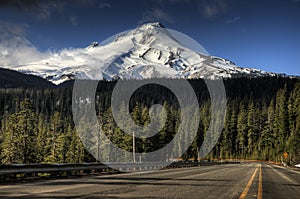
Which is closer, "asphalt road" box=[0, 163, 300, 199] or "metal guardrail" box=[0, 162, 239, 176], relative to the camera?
"asphalt road" box=[0, 163, 300, 199]

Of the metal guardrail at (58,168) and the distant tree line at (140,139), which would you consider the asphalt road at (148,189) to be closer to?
the metal guardrail at (58,168)

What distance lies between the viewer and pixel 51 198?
8.68 meters

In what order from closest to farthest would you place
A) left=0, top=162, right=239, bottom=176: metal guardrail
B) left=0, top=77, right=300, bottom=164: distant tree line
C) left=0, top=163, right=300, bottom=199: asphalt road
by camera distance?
left=0, top=163, right=300, bottom=199: asphalt road < left=0, top=162, right=239, bottom=176: metal guardrail < left=0, top=77, right=300, bottom=164: distant tree line

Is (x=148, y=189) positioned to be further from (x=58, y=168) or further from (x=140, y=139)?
(x=140, y=139)

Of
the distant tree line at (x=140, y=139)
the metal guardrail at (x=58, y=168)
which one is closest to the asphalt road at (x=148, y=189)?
the metal guardrail at (x=58, y=168)

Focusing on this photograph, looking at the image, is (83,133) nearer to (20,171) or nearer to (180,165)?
(180,165)

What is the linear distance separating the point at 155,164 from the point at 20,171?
19.4m

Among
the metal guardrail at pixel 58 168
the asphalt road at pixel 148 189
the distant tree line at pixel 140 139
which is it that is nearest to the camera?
the asphalt road at pixel 148 189

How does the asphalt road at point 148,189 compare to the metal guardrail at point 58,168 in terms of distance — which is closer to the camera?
the asphalt road at point 148,189

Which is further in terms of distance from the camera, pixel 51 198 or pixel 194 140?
pixel 194 140

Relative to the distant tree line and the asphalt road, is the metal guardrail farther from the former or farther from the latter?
the distant tree line

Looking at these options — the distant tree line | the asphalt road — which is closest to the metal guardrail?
the asphalt road

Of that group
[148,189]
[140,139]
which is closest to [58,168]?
[148,189]

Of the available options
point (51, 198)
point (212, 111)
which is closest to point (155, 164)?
point (51, 198)
